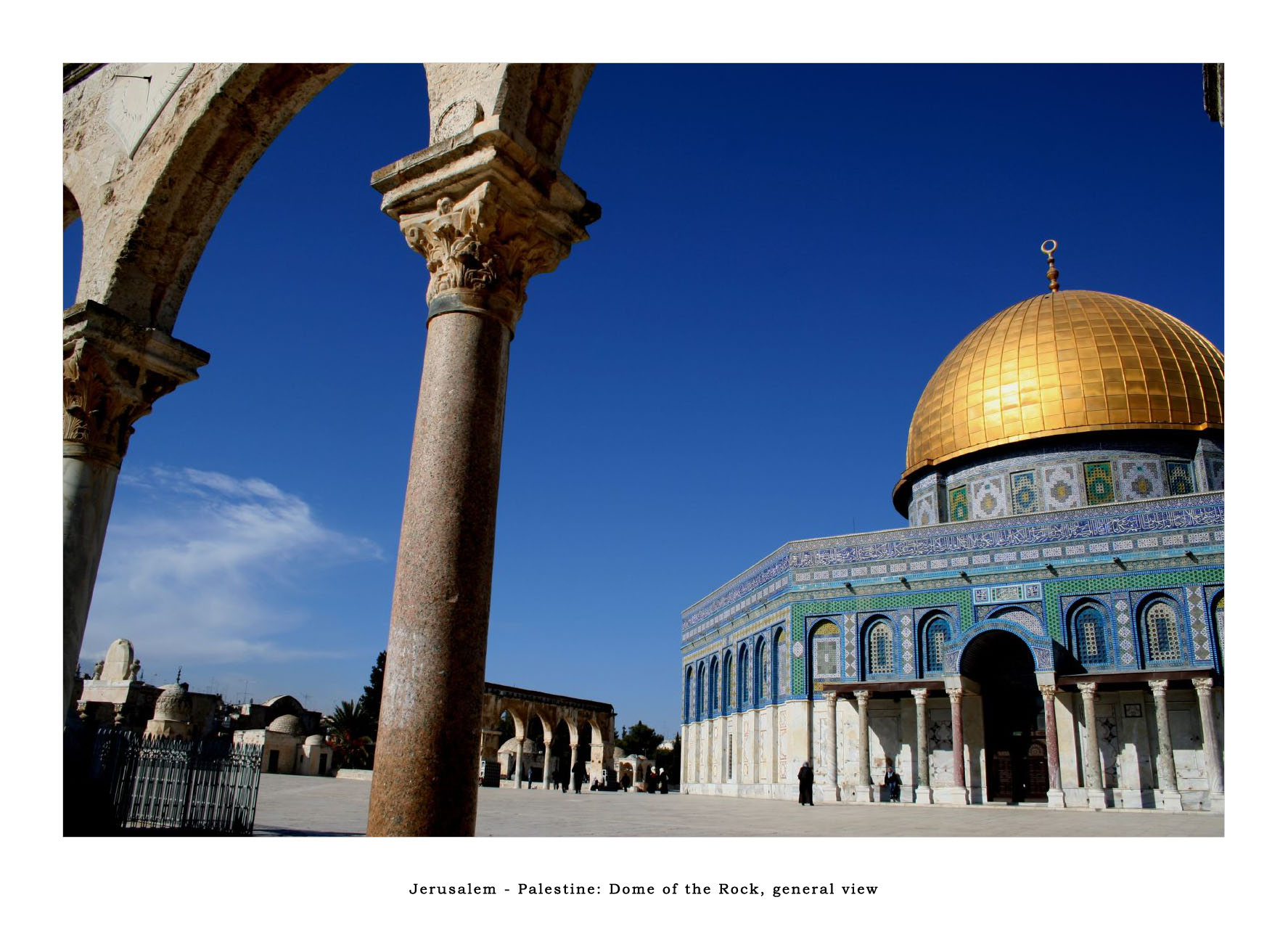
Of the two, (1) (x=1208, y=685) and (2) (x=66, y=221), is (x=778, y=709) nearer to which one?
(1) (x=1208, y=685)

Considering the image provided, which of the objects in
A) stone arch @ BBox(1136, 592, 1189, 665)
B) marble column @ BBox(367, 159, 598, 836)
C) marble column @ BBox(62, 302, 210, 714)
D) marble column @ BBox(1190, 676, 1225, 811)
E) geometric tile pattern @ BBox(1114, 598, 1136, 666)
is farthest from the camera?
geometric tile pattern @ BBox(1114, 598, 1136, 666)

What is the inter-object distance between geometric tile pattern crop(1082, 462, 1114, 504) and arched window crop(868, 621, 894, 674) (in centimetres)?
572

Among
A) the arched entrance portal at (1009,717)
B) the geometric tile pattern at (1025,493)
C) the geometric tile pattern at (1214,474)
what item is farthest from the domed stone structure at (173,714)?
the geometric tile pattern at (1214,474)

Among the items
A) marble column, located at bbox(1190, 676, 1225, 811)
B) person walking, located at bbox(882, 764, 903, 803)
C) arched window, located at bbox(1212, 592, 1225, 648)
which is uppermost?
arched window, located at bbox(1212, 592, 1225, 648)

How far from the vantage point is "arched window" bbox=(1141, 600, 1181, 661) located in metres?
17.3

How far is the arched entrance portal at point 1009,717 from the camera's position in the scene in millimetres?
18672

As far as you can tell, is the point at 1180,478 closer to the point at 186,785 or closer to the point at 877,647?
the point at 877,647

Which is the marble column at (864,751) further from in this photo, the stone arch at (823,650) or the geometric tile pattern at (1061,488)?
the geometric tile pattern at (1061,488)

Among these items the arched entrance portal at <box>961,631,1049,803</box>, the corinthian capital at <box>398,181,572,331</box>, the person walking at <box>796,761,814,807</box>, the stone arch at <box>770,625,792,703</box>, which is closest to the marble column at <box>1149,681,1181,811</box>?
the arched entrance portal at <box>961,631,1049,803</box>

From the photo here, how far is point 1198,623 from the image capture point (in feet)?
56.2

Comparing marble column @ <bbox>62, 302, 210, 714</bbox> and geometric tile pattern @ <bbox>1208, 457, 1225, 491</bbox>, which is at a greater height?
geometric tile pattern @ <bbox>1208, 457, 1225, 491</bbox>

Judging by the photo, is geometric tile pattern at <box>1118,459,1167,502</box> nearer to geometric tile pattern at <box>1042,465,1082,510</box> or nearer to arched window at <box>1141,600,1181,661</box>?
geometric tile pattern at <box>1042,465,1082,510</box>
